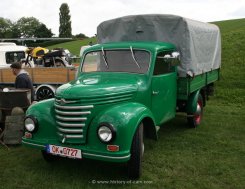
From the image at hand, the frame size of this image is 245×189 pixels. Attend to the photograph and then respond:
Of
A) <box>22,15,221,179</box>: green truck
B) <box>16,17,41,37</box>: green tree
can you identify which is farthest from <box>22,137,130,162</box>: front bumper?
<box>16,17,41,37</box>: green tree

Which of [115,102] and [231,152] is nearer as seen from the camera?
[115,102]

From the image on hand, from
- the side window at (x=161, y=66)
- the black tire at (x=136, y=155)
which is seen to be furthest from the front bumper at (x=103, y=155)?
the side window at (x=161, y=66)

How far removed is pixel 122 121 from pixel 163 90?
1.75 m

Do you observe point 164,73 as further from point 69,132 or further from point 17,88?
point 17,88

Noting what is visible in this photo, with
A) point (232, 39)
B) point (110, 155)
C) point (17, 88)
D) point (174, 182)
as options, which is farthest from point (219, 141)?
point (232, 39)

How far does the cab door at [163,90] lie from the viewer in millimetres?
5426

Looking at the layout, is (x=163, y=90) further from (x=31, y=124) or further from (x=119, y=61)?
(x=31, y=124)

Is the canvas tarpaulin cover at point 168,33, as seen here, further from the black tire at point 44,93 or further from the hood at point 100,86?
the black tire at point 44,93

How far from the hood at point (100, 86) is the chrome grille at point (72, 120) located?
12 centimetres

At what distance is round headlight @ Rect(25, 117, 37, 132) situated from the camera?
15.5 ft

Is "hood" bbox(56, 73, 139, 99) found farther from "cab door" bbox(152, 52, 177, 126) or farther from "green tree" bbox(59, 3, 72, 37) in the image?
"green tree" bbox(59, 3, 72, 37)

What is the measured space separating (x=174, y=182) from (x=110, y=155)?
1090 millimetres

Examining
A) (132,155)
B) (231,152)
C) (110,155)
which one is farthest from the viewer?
(231,152)

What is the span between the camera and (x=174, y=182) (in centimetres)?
452
